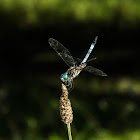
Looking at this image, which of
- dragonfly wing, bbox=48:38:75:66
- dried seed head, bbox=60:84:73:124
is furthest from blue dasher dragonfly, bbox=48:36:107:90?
dried seed head, bbox=60:84:73:124

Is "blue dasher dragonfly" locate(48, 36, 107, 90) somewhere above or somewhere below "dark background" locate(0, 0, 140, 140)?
below

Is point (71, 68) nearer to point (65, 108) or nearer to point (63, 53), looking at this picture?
point (63, 53)

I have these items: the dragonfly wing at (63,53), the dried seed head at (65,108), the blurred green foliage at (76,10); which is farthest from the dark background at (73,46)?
the dried seed head at (65,108)

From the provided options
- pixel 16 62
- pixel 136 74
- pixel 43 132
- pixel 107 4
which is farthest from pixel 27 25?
pixel 43 132

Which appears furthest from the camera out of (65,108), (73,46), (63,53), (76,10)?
(73,46)

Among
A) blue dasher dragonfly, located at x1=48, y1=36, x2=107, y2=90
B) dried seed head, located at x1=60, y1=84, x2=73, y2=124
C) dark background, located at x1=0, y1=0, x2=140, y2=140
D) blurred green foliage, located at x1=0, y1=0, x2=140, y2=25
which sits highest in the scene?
blurred green foliage, located at x1=0, y1=0, x2=140, y2=25

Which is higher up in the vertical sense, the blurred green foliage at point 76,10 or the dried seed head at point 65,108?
the blurred green foliage at point 76,10

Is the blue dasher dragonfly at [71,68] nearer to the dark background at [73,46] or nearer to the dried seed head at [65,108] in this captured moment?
the dried seed head at [65,108]

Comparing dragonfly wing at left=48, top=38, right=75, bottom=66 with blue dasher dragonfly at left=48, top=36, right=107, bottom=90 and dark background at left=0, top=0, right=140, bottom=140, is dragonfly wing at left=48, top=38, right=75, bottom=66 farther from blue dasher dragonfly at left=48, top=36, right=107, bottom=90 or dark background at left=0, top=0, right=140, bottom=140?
dark background at left=0, top=0, right=140, bottom=140

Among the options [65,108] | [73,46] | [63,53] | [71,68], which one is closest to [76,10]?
[73,46]

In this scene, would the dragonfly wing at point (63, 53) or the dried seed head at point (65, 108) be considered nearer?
the dried seed head at point (65, 108)

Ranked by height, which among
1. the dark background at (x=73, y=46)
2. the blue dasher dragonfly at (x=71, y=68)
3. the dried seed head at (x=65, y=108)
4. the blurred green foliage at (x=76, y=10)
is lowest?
the dried seed head at (x=65, y=108)

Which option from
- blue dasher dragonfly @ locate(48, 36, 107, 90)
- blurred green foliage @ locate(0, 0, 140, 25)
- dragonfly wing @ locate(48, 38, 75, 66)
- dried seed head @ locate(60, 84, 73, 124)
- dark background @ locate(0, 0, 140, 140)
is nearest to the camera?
dried seed head @ locate(60, 84, 73, 124)
